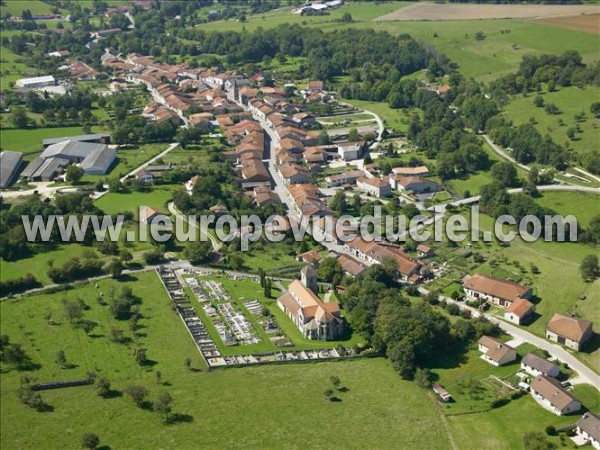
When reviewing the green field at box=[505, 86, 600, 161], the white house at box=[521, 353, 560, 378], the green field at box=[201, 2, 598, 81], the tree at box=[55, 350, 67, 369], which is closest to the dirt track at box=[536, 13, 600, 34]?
the green field at box=[201, 2, 598, 81]

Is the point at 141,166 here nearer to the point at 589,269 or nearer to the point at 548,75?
the point at 589,269

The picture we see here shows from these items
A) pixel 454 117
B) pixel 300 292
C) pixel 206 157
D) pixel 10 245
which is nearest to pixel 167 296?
pixel 300 292

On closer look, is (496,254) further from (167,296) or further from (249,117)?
(249,117)

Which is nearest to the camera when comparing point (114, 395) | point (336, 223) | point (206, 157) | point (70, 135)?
point (114, 395)

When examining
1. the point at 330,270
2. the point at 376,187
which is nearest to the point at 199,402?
the point at 330,270

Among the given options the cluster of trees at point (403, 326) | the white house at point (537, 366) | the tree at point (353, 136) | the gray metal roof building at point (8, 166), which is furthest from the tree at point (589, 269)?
the gray metal roof building at point (8, 166)

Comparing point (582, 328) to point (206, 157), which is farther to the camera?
point (206, 157)

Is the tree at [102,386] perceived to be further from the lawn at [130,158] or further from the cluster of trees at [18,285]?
the lawn at [130,158]
